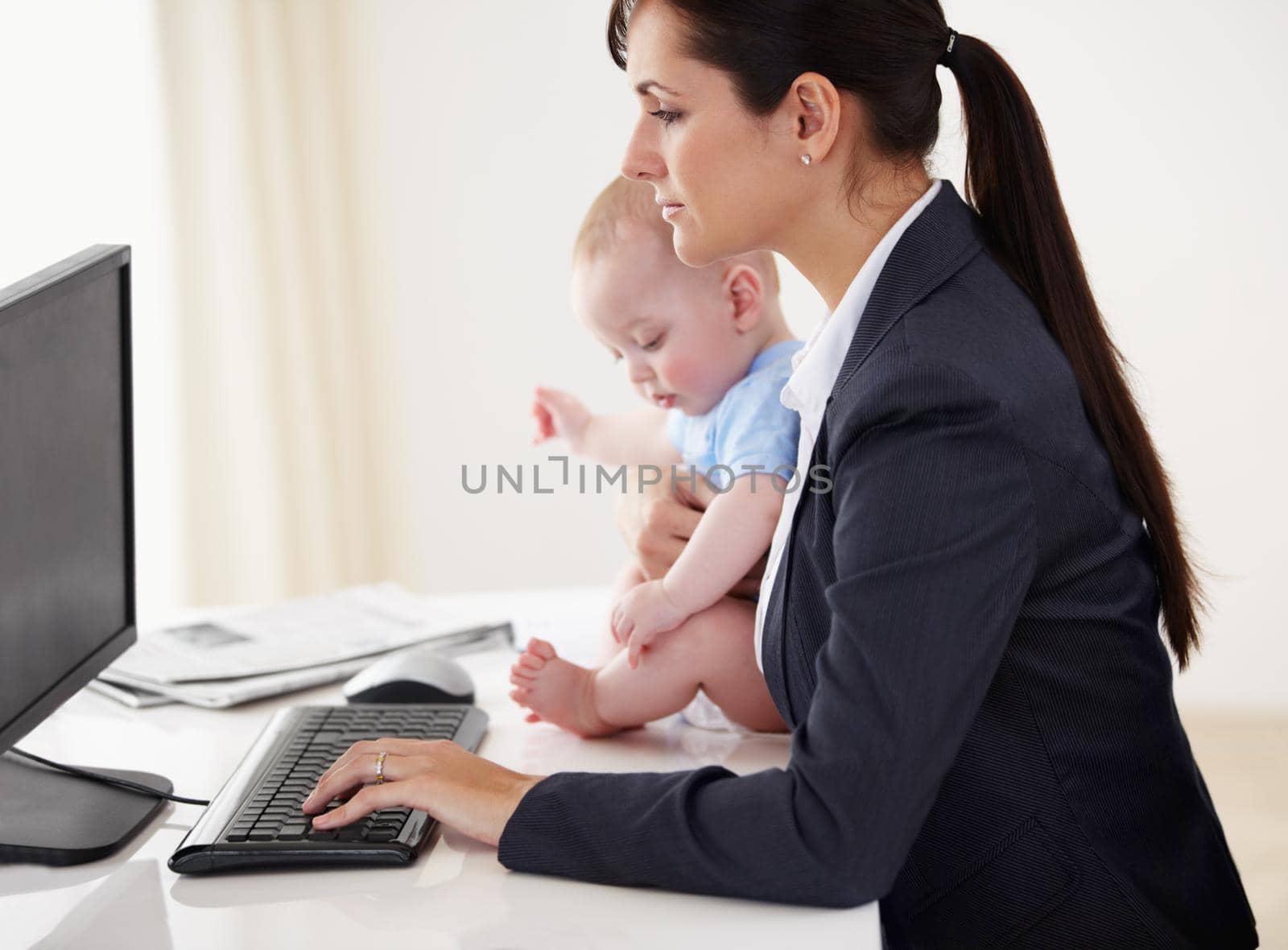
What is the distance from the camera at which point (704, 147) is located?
1148 millimetres

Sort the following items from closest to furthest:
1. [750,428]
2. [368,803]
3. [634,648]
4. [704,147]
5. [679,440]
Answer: [368,803]
[704,147]
[634,648]
[750,428]
[679,440]

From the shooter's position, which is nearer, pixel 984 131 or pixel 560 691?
pixel 984 131

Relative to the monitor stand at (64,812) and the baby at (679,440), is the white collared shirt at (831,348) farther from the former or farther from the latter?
the monitor stand at (64,812)

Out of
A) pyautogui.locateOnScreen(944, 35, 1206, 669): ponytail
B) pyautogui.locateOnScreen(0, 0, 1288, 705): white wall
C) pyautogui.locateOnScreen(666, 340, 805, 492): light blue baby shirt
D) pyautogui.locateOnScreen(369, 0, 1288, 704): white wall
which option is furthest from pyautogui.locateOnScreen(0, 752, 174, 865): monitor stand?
pyautogui.locateOnScreen(369, 0, 1288, 704): white wall

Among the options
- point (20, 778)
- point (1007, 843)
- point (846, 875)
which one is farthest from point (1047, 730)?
point (20, 778)

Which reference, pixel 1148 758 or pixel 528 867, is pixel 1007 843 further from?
pixel 528 867

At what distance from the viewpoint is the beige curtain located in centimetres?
346

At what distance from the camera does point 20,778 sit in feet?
4.10

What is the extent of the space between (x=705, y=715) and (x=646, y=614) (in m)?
0.15

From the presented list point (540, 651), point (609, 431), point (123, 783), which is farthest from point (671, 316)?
point (123, 783)

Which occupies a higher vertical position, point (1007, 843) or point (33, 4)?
point (33, 4)

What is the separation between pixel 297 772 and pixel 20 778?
→ 0.28m

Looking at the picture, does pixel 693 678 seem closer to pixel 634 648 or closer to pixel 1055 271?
pixel 634 648

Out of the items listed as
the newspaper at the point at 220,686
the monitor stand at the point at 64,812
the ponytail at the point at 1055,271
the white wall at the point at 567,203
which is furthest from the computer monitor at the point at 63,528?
the white wall at the point at 567,203
